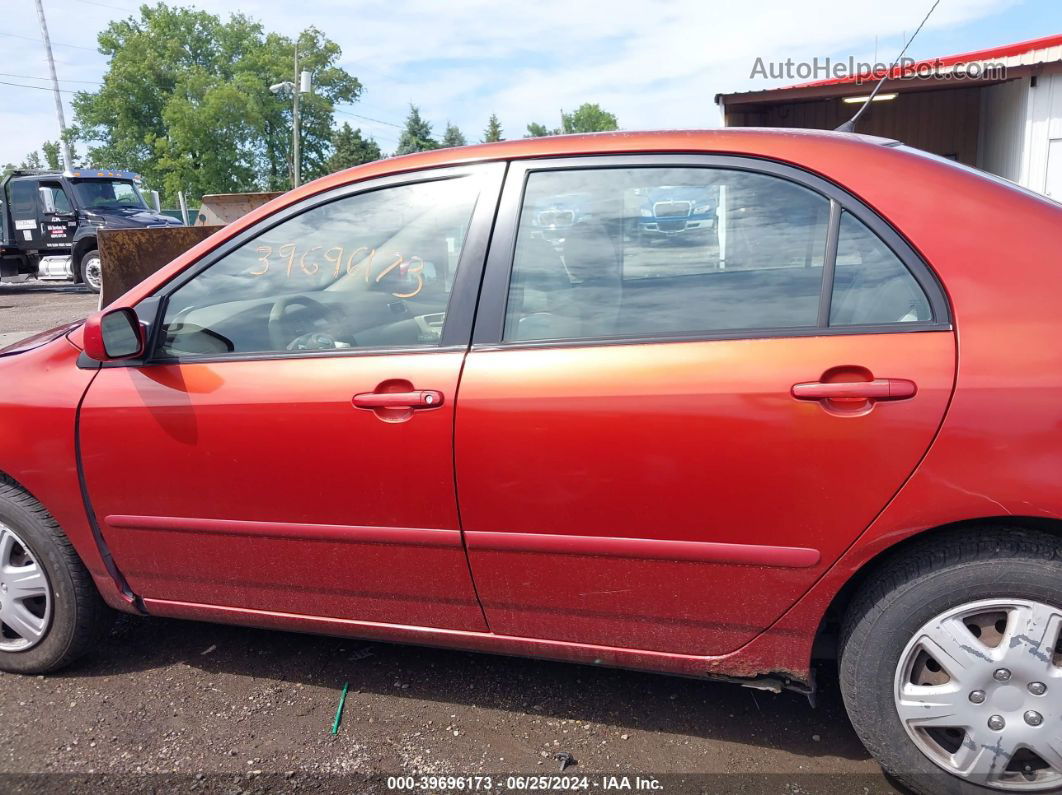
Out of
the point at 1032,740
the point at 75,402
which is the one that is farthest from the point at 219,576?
the point at 1032,740

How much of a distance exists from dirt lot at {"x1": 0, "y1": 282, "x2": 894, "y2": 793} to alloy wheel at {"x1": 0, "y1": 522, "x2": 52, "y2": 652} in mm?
184

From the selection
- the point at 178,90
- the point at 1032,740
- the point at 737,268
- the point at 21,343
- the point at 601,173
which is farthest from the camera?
the point at 178,90

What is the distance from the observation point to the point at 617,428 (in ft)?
6.49

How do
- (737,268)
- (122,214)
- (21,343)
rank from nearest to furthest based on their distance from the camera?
1. (737,268)
2. (21,343)
3. (122,214)

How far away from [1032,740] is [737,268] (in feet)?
4.22

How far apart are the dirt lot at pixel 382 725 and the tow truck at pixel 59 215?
16147 mm

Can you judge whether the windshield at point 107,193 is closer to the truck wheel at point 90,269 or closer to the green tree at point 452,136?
the truck wheel at point 90,269

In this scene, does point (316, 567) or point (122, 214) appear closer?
point (316, 567)

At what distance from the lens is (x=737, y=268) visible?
6.77ft

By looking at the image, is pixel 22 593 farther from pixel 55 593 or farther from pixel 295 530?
pixel 295 530

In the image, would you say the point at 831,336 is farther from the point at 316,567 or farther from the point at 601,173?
the point at 316,567

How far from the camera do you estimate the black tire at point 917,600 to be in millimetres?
1807

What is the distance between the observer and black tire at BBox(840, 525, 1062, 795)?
5.93 ft

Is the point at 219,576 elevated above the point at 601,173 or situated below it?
below
